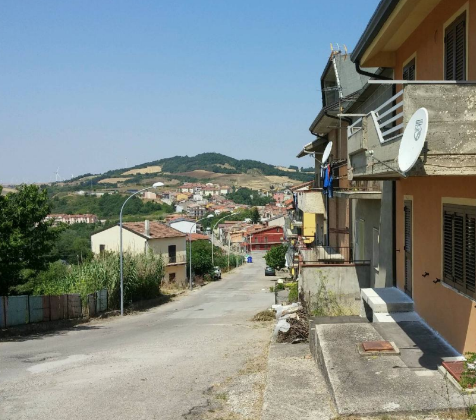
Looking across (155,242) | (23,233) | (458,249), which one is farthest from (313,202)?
(155,242)

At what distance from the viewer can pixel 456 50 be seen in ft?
27.6

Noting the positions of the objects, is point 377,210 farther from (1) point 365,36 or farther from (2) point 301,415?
(2) point 301,415

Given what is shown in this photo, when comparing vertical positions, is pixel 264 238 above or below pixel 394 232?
below

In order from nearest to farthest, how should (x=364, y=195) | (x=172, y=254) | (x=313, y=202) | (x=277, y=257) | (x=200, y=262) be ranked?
(x=364, y=195) → (x=313, y=202) → (x=172, y=254) → (x=200, y=262) → (x=277, y=257)

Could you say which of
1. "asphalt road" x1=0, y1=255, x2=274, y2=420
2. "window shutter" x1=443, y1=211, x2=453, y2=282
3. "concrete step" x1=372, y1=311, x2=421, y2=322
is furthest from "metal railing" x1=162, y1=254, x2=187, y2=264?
"window shutter" x1=443, y1=211, x2=453, y2=282

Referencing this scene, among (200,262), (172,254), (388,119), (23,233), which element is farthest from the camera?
(200,262)

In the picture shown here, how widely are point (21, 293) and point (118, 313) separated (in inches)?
279

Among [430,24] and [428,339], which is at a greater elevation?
[430,24]

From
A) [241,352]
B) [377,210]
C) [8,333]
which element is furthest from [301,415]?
[8,333]

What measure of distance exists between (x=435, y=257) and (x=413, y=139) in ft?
12.3

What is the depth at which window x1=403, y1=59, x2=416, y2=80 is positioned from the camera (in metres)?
11.0

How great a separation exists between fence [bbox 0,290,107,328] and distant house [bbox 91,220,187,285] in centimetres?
2827

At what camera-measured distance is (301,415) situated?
740 centimetres

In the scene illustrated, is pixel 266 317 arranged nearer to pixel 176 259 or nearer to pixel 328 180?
pixel 328 180
